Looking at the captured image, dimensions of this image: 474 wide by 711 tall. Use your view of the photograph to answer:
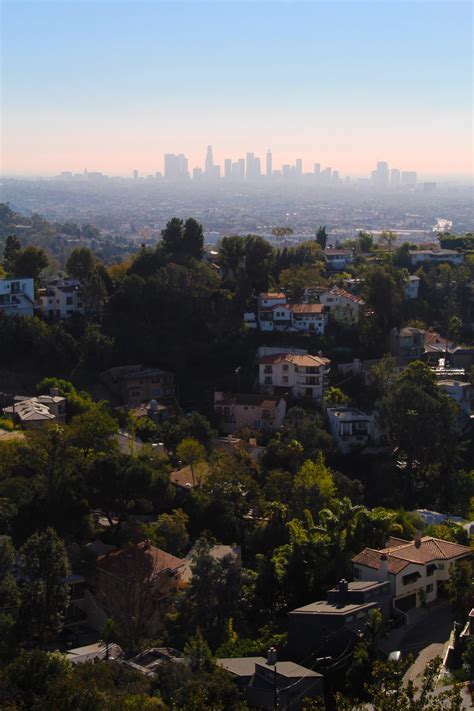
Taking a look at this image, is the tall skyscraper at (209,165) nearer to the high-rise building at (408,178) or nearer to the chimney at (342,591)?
the high-rise building at (408,178)

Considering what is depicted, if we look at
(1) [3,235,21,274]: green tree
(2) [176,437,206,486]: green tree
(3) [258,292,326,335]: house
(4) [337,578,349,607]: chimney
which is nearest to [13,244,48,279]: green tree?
(1) [3,235,21,274]: green tree

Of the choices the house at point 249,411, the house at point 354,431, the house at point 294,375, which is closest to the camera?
the house at point 354,431

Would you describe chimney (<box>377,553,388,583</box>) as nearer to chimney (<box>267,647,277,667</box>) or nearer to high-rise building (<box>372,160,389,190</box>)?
chimney (<box>267,647,277,667</box>)

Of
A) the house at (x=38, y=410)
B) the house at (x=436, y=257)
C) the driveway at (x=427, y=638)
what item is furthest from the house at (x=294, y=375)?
the house at (x=436, y=257)

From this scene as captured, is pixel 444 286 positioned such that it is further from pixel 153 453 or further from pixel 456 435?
pixel 153 453

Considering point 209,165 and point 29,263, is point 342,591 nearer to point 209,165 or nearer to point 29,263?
point 29,263

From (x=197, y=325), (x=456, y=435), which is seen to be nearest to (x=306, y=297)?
(x=197, y=325)

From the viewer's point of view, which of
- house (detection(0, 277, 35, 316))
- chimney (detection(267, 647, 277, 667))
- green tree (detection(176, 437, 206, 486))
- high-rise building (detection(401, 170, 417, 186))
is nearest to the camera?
chimney (detection(267, 647, 277, 667))
